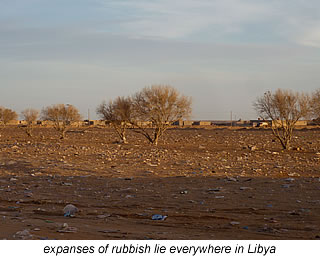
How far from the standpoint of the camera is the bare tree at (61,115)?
44.0 m

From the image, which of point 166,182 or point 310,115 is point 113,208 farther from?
point 310,115

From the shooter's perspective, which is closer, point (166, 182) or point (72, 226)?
point (72, 226)

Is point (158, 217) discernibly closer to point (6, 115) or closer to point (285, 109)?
point (285, 109)

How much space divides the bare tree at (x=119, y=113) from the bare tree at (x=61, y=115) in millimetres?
8132

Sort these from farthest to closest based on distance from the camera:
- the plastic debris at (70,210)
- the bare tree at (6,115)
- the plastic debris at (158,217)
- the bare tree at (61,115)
A: the bare tree at (6,115), the bare tree at (61,115), the plastic debris at (70,210), the plastic debris at (158,217)

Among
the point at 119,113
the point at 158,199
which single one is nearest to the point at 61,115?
the point at 119,113

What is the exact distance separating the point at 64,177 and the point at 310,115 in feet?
58.4

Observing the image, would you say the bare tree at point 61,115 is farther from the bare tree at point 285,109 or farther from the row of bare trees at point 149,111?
the bare tree at point 285,109

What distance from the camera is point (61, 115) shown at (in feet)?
145

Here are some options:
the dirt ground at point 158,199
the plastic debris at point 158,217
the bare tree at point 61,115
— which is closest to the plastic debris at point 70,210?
the dirt ground at point 158,199

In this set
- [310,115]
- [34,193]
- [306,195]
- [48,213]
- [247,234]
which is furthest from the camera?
[310,115]

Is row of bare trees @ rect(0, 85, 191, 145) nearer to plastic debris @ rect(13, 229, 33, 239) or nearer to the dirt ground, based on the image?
the dirt ground

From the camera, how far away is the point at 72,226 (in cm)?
803

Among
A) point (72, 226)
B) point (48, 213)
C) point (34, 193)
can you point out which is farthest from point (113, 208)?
point (34, 193)
